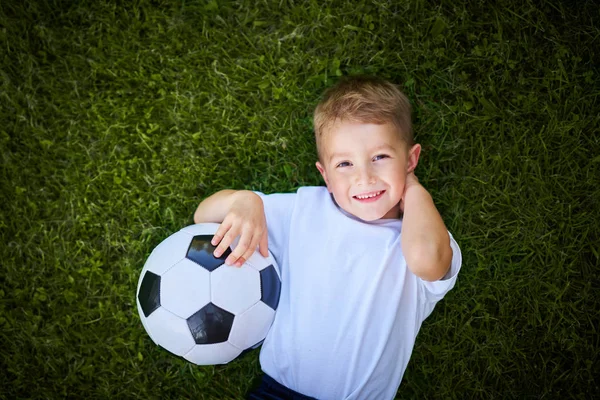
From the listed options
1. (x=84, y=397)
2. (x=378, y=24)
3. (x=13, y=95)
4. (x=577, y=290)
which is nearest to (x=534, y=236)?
(x=577, y=290)

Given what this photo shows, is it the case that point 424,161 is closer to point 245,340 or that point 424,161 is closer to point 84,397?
point 245,340

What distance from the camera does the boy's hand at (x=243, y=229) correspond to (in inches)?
95.5

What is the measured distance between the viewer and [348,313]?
8.48ft

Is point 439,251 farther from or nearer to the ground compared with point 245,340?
farther from the ground

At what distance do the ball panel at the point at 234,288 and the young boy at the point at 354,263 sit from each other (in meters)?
0.11

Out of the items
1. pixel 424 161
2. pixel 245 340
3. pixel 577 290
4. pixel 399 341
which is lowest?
pixel 577 290

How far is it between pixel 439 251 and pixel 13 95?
2810 millimetres

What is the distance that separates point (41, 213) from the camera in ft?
10.7

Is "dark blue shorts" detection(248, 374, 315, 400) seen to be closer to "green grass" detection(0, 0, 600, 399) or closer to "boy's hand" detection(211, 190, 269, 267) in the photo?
"green grass" detection(0, 0, 600, 399)

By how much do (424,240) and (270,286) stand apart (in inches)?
30.5

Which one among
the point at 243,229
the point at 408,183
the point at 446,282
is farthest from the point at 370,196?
the point at 243,229

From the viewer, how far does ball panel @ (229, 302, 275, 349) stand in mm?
2373

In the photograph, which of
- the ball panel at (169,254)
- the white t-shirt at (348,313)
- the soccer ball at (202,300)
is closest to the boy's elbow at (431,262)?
the white t-shirt at (348,313)

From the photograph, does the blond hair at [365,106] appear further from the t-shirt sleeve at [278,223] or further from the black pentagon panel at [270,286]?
the black pentagon panel at [270,286]
